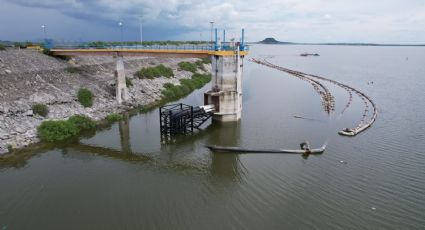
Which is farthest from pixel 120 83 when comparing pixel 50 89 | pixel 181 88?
pixel 181 88

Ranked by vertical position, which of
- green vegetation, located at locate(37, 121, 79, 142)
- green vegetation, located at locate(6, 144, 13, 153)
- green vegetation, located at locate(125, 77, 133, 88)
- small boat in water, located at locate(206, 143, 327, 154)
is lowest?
small boat in water, located at locate(206, 143, 327, 154)

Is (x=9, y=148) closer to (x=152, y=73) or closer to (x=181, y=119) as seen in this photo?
(x=181, y=119)

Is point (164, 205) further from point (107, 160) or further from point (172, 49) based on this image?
point (172, 49)

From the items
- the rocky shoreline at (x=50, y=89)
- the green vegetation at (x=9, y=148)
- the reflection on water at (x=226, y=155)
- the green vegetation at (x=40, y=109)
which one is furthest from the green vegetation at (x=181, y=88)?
the green vegetation at (x=9, y=148)

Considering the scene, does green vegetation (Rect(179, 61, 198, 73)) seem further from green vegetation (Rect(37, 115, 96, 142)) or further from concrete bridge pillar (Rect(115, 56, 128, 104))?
green vegetation (Rect(37, 115, 96, 142))

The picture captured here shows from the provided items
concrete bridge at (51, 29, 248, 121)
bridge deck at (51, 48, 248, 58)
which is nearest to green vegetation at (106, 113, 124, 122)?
bridge deck at (51, 48, 248, 58)

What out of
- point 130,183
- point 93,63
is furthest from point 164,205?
point 93,63

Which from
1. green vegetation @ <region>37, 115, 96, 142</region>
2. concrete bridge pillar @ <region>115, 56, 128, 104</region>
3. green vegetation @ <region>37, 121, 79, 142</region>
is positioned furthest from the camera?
concrete bridge pillar @ <region>115, 56, 128, 104</region>

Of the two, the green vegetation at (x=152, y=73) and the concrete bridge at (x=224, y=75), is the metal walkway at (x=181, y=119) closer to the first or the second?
the concrete bridge at (x=224, y=75)
